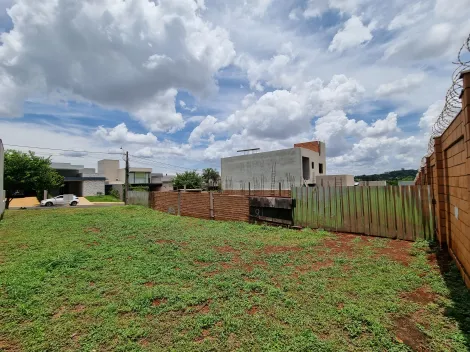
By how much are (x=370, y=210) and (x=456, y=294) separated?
4.32 metres

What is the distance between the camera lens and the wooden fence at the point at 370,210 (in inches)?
268

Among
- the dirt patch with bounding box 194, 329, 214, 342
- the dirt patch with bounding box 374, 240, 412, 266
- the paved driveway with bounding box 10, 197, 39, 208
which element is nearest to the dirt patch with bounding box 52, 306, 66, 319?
the dirt patch with bounding box 194, 329, 214, 342

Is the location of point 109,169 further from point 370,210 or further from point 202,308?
point 202,308

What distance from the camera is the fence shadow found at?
9.70 ft

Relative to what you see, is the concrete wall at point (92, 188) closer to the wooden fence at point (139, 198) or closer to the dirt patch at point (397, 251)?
the wooden fence at point (139, 198)

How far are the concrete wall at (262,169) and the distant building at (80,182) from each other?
827 inches

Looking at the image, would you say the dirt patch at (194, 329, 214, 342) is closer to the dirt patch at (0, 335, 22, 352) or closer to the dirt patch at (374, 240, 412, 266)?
the dirt patch at (0, 335, 22, 352)

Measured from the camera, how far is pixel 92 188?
130ft

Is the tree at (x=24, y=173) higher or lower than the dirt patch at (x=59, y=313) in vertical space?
higher

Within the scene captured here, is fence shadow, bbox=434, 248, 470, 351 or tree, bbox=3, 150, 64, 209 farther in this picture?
tree, bbox=3, 150, 64, 209

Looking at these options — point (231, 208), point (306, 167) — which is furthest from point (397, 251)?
point (306, 167)

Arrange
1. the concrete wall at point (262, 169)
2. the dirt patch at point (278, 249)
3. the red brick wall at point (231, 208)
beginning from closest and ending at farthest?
1. the dirt patch at point (278, 249)
2. the red brick wall at point (231, 208)
3. the concrete wall at point (262, 169)

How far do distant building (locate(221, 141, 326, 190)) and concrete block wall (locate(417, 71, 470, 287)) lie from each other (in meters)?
23.0

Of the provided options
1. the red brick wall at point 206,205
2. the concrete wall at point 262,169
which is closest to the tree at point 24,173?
the red brick wall at point 206,205
